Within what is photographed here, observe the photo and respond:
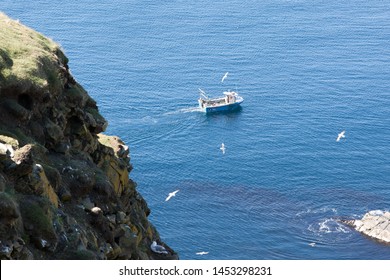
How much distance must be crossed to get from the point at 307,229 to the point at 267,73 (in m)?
66.9

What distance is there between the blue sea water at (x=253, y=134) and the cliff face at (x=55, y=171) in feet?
213

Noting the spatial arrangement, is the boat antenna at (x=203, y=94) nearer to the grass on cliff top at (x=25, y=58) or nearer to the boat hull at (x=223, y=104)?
the boat hull at (x=223, y=104)

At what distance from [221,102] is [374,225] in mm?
58724

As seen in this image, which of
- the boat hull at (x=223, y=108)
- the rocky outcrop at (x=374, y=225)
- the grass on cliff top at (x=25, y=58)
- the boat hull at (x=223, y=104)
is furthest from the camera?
the boat hull at (x=223, y=108)

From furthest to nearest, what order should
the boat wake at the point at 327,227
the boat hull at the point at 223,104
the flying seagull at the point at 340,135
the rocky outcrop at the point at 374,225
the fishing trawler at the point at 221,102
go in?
the fishing trawler at the point at 221,102
the boat hull at the point at 223,104
the flying seagull at the point at 340,135
the boat wake at the point at 327,227
the rocky outcrop at the point at 374,225

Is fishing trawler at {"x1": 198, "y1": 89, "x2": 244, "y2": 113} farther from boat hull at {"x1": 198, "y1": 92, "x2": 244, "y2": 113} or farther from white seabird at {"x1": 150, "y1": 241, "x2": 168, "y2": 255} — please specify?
white seabird at {"x1": 150, "y1": 241, "x2": 168, "y2": 255}

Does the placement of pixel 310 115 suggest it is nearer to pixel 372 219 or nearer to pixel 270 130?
pixel 270 130

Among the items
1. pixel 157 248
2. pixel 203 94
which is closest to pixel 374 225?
pixel 203 94

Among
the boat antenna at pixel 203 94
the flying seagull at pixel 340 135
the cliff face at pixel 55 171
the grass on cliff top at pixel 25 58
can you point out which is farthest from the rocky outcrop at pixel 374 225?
the grass on cliff top at pixel 25 58

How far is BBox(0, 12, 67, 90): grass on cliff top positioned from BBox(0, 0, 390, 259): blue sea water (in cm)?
6588

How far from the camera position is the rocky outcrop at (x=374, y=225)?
113606 millimetres

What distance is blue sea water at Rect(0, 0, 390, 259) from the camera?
114812 millimetres

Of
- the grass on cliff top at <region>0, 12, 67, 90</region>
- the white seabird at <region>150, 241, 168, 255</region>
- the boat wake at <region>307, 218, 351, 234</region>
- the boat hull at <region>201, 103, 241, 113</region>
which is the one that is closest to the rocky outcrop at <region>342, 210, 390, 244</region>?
the boat wake at <region>307, 218, 351, 234</region>

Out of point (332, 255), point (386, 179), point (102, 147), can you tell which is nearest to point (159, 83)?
point (386, 179)
